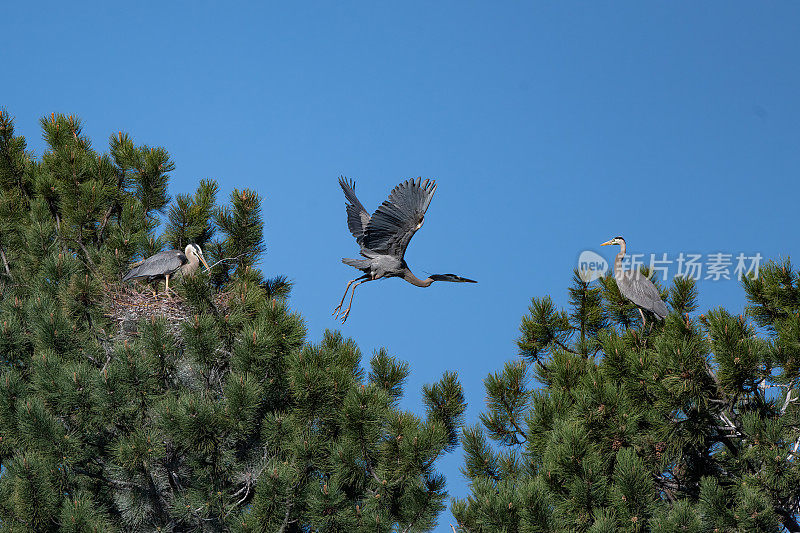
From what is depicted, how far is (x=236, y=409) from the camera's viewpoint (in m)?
9.86

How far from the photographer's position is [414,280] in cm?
1193

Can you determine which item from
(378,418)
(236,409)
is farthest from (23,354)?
(378,418)

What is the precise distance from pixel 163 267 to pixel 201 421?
9.00ft

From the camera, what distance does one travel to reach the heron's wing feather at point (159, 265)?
38.7 ft

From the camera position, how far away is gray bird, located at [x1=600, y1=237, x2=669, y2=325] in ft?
37.9

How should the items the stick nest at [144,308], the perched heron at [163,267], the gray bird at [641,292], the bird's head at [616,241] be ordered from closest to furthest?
the stick nest at [144,308]
the gray bird at [641,292]
the perched heron at [163,267]
the bird's head at [616,241]

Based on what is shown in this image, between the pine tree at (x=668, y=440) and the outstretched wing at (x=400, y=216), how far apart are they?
2.23 meters

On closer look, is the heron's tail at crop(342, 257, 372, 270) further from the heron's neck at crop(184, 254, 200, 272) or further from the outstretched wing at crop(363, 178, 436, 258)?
the heron's neck at crop(184, 254, 200, 272)

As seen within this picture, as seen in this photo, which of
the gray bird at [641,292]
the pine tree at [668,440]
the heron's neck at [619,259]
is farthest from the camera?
the heron's neck at [619,259]

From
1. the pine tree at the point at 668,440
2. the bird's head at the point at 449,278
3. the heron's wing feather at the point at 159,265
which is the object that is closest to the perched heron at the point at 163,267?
the heron's wing feather at the point at 159,265

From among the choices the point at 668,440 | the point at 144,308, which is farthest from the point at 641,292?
the point at 144,308

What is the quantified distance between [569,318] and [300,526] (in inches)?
173

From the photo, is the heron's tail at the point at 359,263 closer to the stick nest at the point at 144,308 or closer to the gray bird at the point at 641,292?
the stick nest at the point at 144,308

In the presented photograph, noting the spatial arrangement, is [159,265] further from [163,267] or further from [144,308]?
[144,308]
